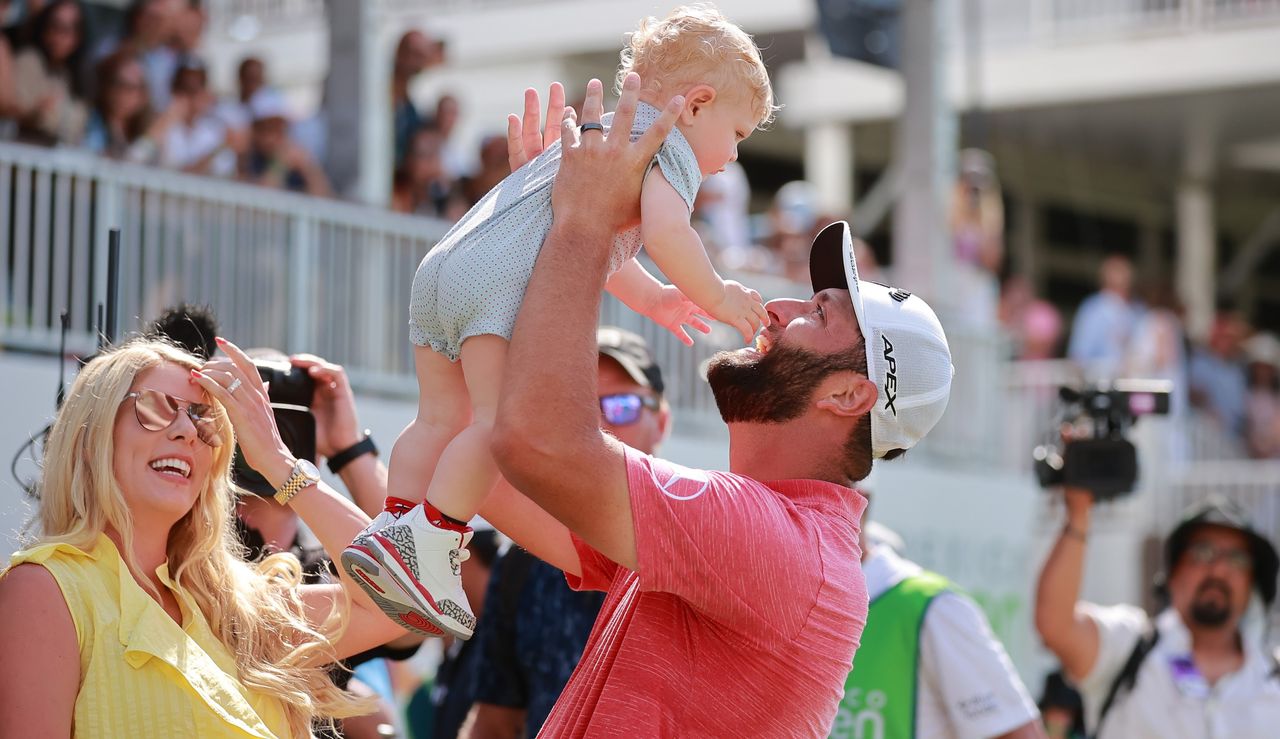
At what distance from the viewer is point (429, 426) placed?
11.4 ft

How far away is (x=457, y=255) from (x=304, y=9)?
52.7 feet

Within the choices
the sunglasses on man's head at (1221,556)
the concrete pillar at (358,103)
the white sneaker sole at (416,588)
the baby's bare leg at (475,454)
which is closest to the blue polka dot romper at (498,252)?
the baby's bare leg at (475,454)

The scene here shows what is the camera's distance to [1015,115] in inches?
761

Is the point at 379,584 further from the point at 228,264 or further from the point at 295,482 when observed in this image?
the point at 228,264

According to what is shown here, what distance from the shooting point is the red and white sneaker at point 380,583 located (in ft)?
10.2

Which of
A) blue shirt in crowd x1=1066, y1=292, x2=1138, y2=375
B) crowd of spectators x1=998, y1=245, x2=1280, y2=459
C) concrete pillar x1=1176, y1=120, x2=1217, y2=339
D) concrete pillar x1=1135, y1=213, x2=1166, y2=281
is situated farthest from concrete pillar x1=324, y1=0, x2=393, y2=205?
concrete pillar x1=1135, y1=213, x2=1166, y2=281

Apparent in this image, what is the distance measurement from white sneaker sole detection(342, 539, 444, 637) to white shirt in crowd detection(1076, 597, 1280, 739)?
381cm

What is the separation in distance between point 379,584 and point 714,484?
23.4 inches

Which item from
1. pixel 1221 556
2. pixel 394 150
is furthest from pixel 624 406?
pixel 394 150

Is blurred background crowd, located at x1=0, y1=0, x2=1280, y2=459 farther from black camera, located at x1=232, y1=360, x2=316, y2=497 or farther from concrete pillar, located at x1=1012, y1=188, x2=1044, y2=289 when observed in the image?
black camera, located at x1=232, y1=360, x2=316, y2=497

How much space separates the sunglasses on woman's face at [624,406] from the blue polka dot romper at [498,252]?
65.2 inches

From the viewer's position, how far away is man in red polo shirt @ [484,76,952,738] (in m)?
3.03

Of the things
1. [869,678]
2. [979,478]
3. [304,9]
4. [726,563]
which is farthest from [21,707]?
[304,9]

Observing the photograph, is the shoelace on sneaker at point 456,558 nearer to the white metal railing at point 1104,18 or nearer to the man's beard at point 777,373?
the man's beard at point 777,373
